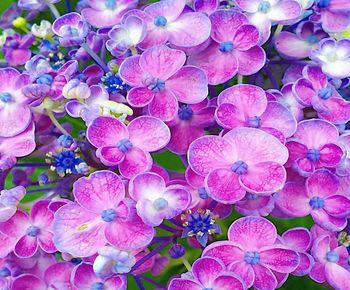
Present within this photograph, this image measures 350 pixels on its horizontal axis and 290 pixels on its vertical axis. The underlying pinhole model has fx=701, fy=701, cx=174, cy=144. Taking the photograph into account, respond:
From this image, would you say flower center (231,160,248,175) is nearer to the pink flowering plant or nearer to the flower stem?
the pink flowering plant

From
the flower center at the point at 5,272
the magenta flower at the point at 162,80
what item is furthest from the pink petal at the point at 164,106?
the flower center at the point at 5,272

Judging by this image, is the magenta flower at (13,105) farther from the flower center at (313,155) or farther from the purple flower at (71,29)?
the flower center at (313,155)

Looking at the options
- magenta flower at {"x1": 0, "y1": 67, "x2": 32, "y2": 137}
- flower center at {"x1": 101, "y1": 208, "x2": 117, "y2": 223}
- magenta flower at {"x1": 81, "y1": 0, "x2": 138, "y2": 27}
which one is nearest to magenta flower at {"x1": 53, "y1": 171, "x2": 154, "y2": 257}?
flower center at {"x1": 101, "y1": 208, "x2": 117, "y2": 223}

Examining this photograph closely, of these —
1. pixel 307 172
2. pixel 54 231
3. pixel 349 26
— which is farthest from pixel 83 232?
pixel 349 26

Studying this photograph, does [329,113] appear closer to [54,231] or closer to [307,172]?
[307,172]

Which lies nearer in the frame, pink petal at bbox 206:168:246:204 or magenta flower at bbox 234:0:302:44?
pink petal at bbox 206:168:246:204

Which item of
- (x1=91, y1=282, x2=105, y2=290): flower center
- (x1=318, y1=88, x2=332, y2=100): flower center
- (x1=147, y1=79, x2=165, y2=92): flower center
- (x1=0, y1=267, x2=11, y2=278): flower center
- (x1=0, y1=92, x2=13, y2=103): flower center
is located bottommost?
(x1=0, y1=267, x2=11, y2=278): flower center
